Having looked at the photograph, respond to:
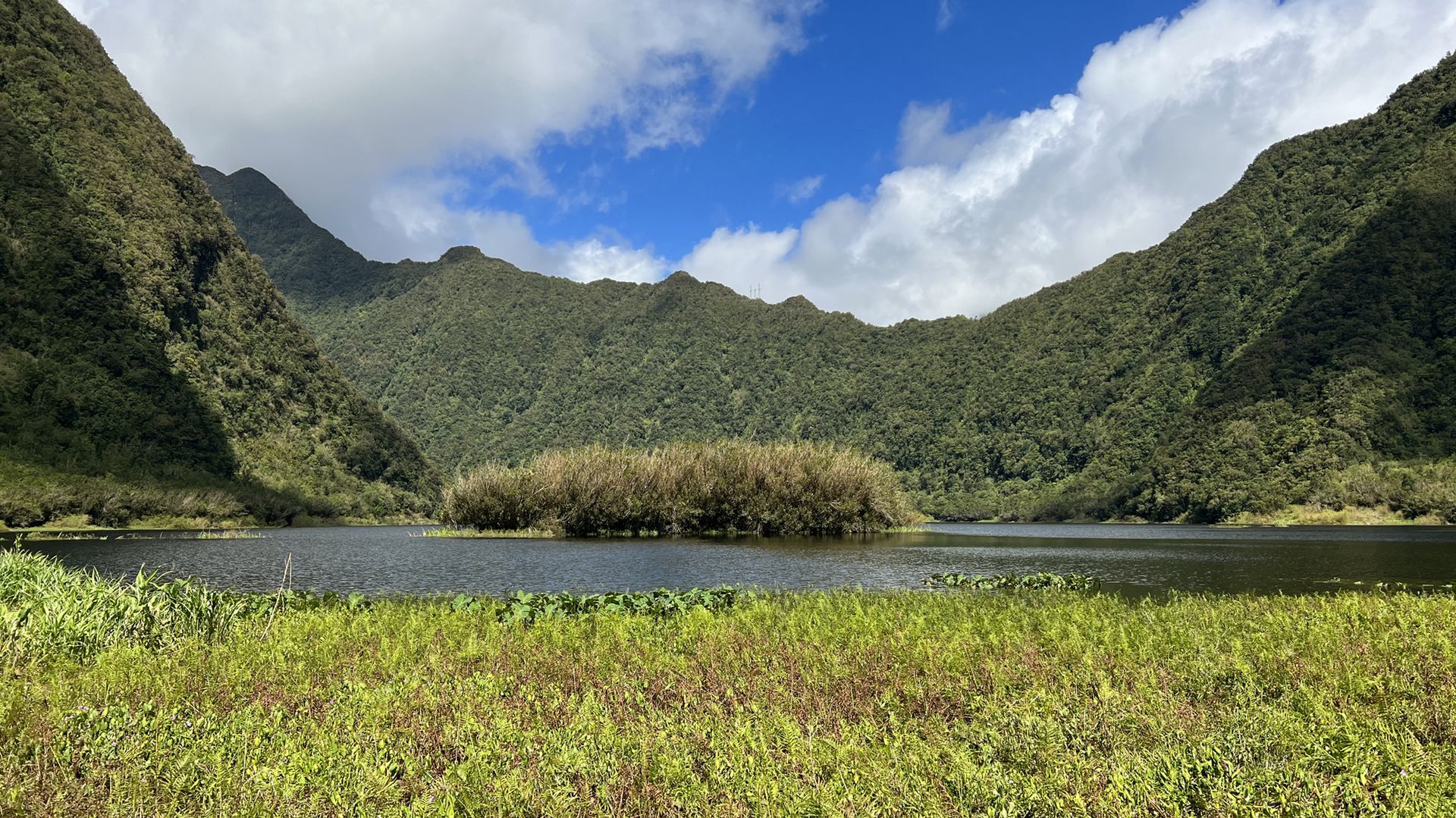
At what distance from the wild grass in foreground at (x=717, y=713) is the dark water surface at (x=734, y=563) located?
38.6ft

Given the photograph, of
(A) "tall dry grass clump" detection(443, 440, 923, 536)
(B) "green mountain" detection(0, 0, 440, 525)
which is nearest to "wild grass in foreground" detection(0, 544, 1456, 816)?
(A) "tall dry grass clump" detection(443, 440, 923, 536)

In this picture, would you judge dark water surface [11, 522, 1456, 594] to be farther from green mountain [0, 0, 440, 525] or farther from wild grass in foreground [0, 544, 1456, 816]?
green mountain [0, 0, 440, 525]

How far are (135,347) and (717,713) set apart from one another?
121 metres

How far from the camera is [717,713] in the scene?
27.3ft

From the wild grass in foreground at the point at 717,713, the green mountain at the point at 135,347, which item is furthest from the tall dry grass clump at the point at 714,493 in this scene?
the wild grass in foreground at the point at 717,713

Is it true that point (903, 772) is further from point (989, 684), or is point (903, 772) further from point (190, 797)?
point (190, 797)

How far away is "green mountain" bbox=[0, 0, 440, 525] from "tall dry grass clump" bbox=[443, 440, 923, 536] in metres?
41.5

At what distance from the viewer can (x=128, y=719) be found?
7.51m

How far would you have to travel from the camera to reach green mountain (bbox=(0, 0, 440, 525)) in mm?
82562

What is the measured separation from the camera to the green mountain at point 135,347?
8256 cm

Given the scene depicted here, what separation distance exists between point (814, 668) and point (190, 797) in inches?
268

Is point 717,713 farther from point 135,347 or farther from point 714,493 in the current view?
point 135,347

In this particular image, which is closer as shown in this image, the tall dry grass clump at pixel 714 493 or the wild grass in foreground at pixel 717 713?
the wild grass in foreground at pixel 717 713

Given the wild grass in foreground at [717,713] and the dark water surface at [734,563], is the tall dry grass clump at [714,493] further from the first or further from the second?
the wild grass in foreground at [717,713]
